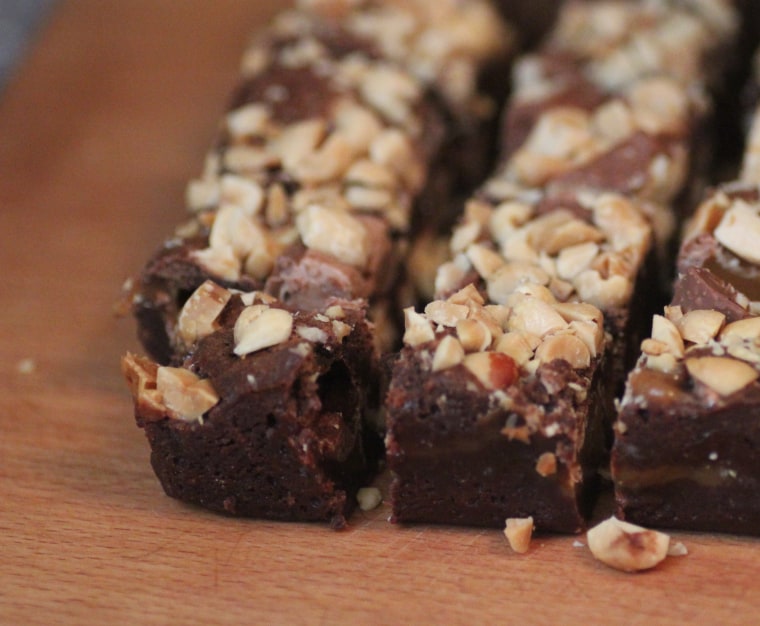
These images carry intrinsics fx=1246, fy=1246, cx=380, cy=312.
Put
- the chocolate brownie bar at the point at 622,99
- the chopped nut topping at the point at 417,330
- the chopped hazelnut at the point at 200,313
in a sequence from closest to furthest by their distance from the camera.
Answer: the chopped nut topping at the point at 417,330 → the chopped hazelnut at the point at 200,313 → the chocolate brownie bar at the point at 622,99

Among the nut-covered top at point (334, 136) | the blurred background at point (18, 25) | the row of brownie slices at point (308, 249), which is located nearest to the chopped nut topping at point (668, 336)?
the row of brownie slices at point (308, 249)

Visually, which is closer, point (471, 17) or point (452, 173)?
point (452, 173)

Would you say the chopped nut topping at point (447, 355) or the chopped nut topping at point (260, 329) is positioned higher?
the chopped nut topping at point (260, 329)

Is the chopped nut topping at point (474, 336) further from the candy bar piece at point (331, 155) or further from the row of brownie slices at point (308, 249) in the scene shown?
the candy bar piece at point (331, 155)

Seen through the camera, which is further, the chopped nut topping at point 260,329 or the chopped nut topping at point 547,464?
the chopped nut topping at point 260,329

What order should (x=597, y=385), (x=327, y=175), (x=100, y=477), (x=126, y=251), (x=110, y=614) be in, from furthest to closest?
(x=126, y=251) < (x=327, y=175) < (x=100, y=477) < (x=597, y=385) < (x=110, y=614)

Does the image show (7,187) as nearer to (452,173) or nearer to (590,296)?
(452,173)

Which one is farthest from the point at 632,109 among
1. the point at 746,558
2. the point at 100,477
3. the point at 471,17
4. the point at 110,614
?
the point at 110,614

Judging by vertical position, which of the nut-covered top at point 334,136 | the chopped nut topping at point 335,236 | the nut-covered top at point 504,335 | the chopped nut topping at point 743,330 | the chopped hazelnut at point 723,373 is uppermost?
the nut-covered top at point 334,136

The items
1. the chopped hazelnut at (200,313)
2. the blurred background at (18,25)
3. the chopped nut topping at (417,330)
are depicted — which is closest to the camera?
the chopped nut topping at (417,330)
